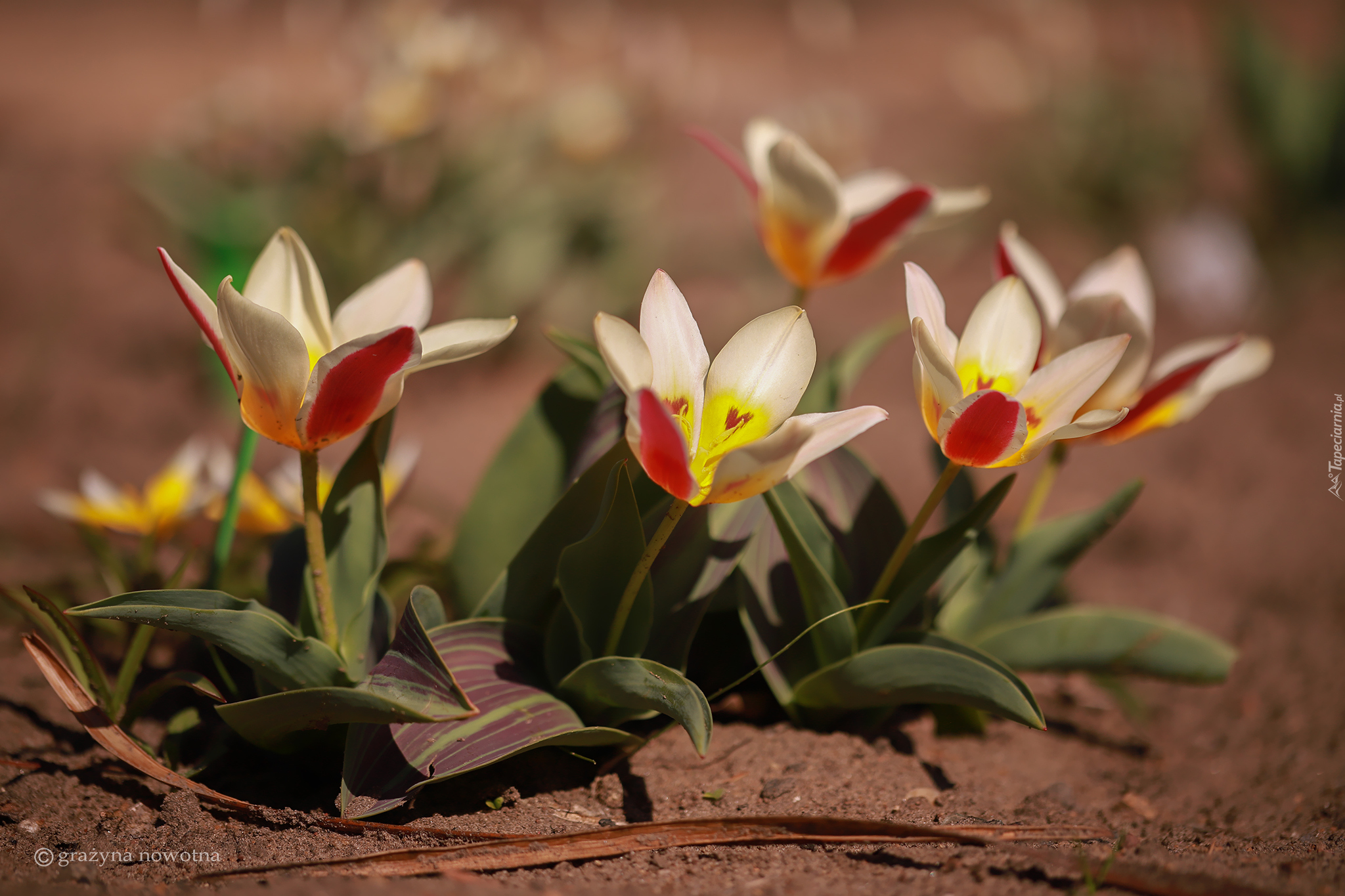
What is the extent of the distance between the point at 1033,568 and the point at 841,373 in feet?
1.45

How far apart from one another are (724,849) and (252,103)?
354cm

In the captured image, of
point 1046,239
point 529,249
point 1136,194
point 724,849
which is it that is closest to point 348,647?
point 724,849

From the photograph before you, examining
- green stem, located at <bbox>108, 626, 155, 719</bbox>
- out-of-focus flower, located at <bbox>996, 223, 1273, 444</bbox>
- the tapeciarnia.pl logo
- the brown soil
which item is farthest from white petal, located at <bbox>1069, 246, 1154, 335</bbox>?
the tapeciarnia.pl logo

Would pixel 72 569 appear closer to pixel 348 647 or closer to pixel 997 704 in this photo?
pixel 348 647

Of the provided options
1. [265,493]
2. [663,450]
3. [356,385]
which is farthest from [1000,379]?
[265,493]

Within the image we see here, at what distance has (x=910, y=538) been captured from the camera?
3.67ft

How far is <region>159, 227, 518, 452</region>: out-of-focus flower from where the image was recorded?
0.88 m

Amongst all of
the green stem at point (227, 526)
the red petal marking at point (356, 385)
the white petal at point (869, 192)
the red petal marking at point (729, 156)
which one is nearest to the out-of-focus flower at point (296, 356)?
the red petal marking at point (356, 385)

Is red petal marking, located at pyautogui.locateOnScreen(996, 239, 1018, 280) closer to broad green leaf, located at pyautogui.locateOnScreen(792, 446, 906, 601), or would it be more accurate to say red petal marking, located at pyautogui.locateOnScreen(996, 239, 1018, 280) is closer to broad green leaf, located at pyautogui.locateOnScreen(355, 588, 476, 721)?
broad green leaf, located at pyautogui.locateOnScreen(792, 446, 906, 601)

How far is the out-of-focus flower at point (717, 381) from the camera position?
2.80ft

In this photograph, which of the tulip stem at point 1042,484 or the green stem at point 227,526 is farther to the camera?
the tulip stem at point 1042,484

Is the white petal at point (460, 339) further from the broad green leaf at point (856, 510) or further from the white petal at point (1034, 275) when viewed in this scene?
the white petal at point (1034, 275)

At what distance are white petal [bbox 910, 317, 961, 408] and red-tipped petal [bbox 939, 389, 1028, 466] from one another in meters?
0.02

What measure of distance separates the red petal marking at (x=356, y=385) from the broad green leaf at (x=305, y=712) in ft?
0.92
